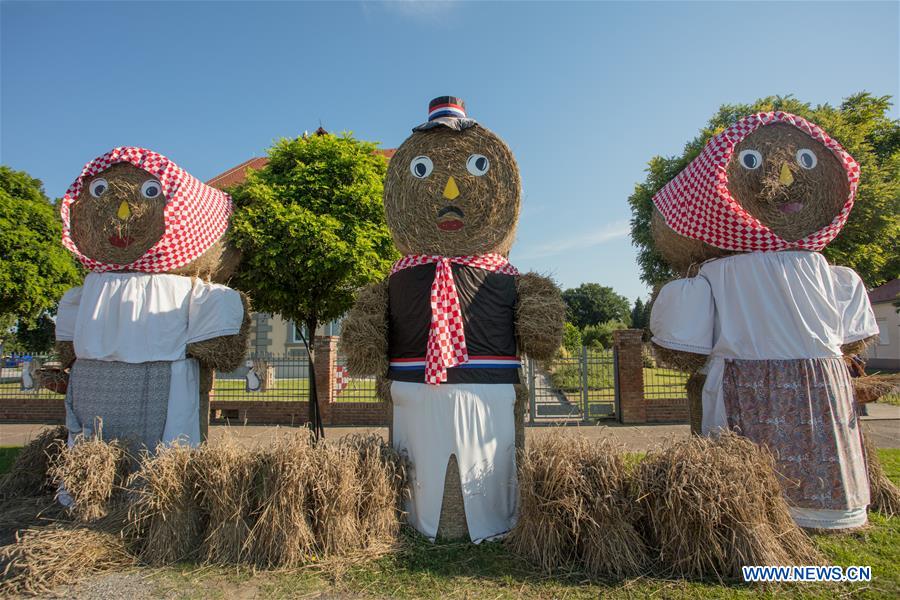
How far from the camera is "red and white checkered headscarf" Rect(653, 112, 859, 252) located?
12.8 ft

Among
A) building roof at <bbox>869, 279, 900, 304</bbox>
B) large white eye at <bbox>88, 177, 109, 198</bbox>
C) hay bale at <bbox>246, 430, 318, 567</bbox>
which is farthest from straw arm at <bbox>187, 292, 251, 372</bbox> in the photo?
building roof at <bbox>869, 279, 900, 304</bbox>

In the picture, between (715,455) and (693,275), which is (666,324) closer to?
(693,275)

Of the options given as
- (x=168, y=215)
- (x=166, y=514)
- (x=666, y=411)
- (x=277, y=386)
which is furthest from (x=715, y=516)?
(x=277, y=386)

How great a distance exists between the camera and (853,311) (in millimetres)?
4082

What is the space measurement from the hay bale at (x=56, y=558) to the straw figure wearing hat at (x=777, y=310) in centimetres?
434

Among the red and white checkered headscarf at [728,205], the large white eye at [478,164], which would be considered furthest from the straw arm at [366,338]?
the red and white checkered headscarf at [728,205]

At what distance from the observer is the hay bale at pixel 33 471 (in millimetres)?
4672

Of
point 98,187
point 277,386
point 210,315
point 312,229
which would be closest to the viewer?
point 210,315

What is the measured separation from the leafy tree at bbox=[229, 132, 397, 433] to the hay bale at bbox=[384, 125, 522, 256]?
1.96 meters

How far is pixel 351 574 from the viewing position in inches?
123

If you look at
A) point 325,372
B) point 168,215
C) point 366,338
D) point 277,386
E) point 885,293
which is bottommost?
point 277,386

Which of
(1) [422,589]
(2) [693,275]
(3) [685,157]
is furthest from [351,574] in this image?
(3) [685,157]

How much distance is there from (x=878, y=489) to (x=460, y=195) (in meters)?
4.30

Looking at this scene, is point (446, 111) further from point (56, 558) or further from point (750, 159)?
point (56, 558)
